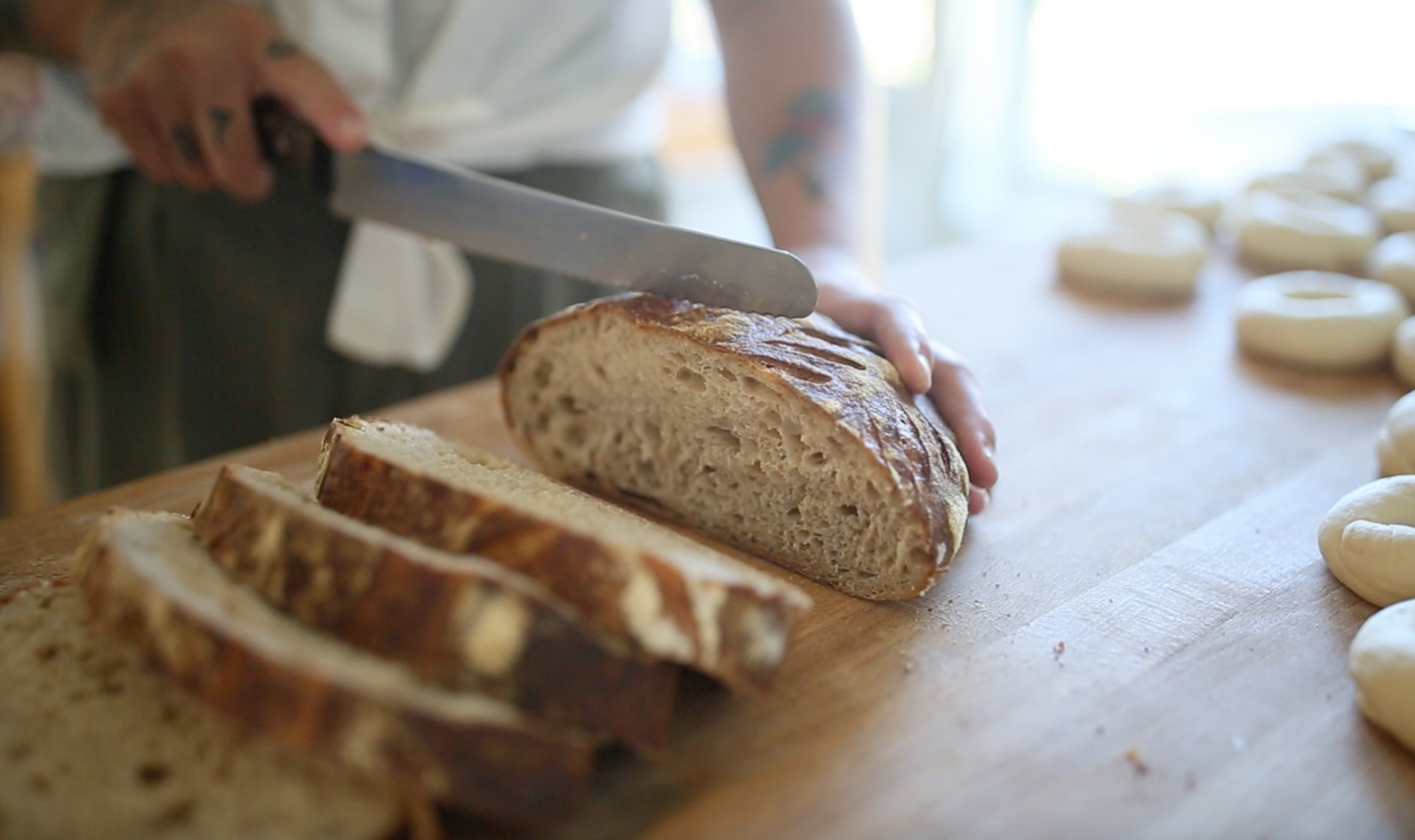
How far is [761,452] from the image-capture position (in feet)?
6.07

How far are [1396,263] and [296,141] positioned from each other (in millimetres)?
3257

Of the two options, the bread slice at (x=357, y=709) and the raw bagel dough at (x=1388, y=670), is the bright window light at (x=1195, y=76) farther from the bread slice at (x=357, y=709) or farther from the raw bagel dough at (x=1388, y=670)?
the bread slice at (x=357, y=709)

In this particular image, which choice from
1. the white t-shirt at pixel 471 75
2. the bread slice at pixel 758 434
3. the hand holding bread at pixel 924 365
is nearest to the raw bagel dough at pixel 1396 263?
the hand holding bread at pixel 924 365

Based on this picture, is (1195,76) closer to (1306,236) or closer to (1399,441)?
(1306,236)

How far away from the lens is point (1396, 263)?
128 inches

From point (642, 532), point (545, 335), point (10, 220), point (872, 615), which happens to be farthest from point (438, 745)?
point (10, 220)

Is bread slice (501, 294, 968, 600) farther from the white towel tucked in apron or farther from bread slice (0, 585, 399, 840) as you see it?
bread slice (0, 585, 399, 840)

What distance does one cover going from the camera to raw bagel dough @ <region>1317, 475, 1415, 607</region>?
168 centimetres

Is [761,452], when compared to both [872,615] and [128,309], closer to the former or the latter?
[872,615]

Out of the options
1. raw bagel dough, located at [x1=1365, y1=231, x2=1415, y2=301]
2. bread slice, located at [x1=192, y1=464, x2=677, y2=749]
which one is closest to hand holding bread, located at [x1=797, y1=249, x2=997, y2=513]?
bread slice, located at [x1=192, y1=464, x2=677, y2=749]

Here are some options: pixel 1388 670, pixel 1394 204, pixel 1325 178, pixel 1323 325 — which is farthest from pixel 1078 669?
pixel 1325 178

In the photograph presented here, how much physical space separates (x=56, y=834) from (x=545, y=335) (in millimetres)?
1202

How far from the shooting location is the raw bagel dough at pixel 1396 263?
321 cm

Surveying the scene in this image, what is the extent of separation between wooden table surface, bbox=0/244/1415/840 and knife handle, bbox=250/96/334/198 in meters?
0.60
